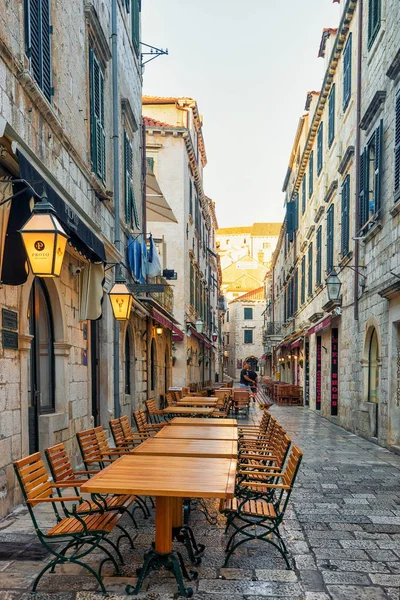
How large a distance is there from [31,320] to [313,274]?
1354 centimetres

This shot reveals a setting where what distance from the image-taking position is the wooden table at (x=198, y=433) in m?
6.00

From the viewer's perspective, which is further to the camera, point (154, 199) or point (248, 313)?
point (248, 313)

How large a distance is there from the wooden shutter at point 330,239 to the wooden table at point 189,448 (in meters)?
9.98

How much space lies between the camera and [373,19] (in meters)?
10.6

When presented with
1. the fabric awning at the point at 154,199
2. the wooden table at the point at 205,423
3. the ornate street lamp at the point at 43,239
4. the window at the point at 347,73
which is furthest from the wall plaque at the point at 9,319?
the window at the point at 347,73

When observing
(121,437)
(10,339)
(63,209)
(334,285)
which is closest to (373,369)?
(334,285)

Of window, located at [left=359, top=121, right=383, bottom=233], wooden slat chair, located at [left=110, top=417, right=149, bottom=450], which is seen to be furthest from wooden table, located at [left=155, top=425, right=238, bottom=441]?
window, located at [left=359, top=121, right=383, bottom=233]

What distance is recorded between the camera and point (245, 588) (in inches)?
142

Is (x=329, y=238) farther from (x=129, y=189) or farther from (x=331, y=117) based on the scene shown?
(x=129, y=189)

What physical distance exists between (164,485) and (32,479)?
107 centimetres

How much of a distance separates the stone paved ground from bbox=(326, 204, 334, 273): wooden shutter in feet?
29.5

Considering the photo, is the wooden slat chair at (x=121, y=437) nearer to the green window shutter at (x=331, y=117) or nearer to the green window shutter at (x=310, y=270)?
the green window shutter at (x=331, y=117)

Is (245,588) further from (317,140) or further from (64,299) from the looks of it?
(317,140)

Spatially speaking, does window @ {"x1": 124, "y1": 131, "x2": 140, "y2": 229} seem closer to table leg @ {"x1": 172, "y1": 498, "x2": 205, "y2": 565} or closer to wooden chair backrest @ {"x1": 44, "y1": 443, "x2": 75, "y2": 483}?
wooden chair backrest @ {"x1": 44, "y1": 443, "x2": 75, "y2": 483}
